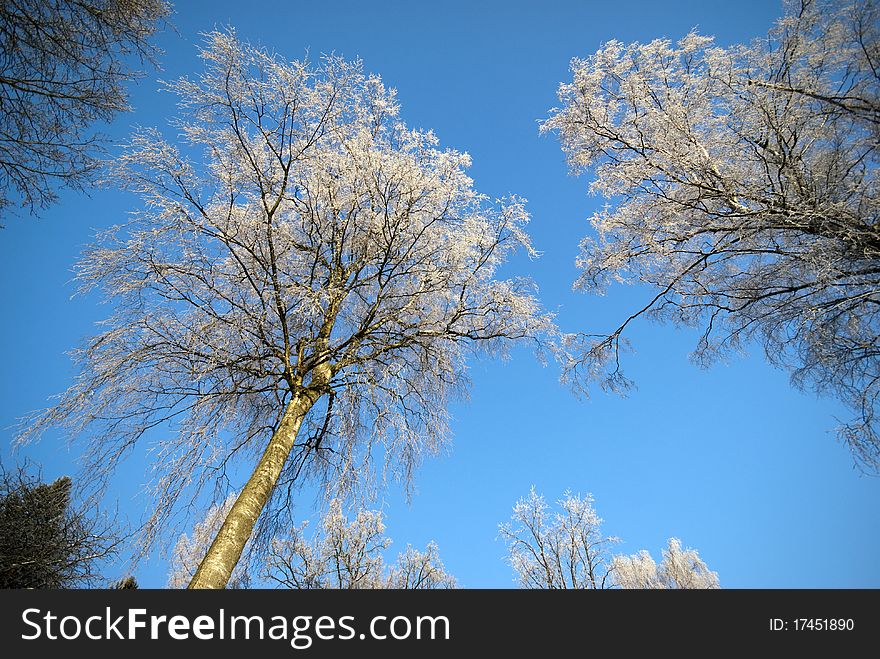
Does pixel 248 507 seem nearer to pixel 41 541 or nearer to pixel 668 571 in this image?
pixel 41 541

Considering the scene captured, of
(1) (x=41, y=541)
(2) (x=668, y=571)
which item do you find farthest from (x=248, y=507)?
(2) (x=668, y=571)

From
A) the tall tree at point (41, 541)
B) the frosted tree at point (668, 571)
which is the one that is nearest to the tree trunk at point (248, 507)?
the tall tree at point (41, 541)

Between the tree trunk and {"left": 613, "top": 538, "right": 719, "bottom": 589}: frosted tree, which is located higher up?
the tree trunk

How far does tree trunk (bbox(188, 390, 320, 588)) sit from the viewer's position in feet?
12.6

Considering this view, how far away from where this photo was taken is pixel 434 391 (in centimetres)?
701

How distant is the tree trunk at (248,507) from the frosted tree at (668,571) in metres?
32.8

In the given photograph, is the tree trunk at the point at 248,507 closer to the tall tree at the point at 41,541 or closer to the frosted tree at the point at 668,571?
the tall tree at the point at 41,541

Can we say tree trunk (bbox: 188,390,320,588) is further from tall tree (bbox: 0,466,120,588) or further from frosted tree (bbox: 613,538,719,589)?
frosted tree (bbox: 613,538,719,589)

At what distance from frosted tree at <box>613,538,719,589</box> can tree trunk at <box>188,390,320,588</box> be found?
32827mm

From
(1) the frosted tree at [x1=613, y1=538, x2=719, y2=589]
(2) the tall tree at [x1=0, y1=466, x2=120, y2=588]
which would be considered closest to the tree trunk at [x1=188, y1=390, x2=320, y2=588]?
(2) the tall tree at [x1=0, y1=466, x2=120, y2=588]
